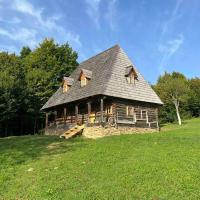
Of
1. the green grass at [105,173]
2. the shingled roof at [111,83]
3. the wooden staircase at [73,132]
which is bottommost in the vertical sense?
the green grass at [105,173]

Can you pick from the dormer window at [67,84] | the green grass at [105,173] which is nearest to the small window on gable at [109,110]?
the dormer window at [67,84]

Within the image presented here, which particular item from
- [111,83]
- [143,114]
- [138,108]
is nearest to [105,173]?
[111,83]

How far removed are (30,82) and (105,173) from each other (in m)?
38.1

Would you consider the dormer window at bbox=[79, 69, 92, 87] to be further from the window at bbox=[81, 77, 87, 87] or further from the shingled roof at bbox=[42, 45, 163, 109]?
the shingled roof at bbox=[42, 45, 163, 109]

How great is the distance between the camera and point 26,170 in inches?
605

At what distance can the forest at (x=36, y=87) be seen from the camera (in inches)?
1724

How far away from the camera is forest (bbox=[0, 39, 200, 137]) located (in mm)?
43781

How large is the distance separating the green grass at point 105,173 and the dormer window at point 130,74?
13.0m

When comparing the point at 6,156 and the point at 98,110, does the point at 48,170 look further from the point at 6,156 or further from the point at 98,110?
the point at 98,110

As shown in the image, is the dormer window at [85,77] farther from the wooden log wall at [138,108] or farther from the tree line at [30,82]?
the tree line at [30,82]

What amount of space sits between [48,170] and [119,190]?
15.2 feet

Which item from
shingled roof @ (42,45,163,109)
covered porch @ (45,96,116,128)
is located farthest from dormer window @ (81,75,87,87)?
covered porch @ (45,96,116,128)

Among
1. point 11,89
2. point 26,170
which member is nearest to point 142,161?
point 26,170

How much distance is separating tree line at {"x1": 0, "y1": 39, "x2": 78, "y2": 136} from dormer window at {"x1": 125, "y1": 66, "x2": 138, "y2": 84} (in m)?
17.0
